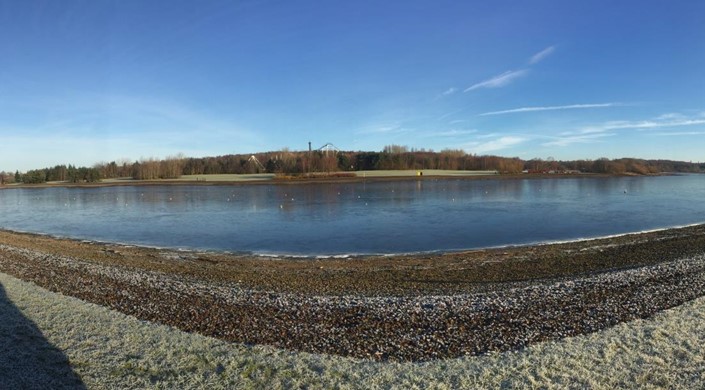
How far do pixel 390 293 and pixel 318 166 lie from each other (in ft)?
363

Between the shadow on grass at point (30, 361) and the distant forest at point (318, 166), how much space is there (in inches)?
4127

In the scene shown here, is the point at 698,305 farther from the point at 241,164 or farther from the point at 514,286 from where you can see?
the point at 241,164

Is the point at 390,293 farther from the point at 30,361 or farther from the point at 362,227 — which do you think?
the point at 362,227

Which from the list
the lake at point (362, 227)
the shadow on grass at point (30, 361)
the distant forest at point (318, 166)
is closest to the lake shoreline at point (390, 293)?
the shadow on grass at point (30, 361)

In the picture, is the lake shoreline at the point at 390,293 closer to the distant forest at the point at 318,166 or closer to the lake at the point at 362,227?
the lake at the point at 362,227

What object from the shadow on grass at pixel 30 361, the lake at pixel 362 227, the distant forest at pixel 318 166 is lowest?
the lake at pixel 362 227

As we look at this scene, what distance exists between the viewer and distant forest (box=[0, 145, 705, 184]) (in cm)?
12275

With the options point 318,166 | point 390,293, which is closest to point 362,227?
point 390,293

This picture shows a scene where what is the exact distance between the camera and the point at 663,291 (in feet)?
27.6

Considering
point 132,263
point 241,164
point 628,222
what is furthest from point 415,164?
point 132,263

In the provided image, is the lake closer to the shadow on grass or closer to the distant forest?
the shadow on grass

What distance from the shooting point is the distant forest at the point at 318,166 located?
122750mm

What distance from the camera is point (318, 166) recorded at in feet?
392

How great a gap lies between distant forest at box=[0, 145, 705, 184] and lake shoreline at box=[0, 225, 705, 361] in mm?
97882
